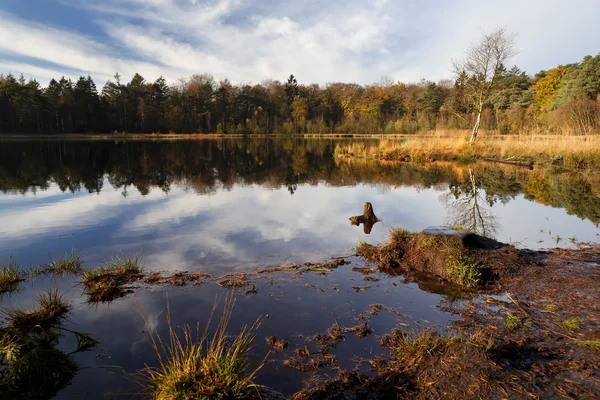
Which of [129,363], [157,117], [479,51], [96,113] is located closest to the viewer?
[129,363]

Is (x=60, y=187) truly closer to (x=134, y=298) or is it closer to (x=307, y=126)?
(x=134, y=298)

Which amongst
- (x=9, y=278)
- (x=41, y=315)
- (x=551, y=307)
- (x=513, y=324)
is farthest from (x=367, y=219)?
(x=9, y=278)

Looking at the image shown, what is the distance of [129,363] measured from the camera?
361 centimetres

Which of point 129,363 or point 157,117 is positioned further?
point 157,117

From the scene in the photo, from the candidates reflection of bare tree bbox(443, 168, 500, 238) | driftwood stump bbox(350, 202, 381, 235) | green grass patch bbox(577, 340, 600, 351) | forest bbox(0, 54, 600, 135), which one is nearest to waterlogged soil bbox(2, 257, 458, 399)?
green grass patch bbox(577, 340, 600, 351)

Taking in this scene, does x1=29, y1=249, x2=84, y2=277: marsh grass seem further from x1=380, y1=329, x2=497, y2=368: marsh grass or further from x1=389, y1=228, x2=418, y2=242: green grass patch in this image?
x1=389, y1=228, x2=418, y2=242: green grass patch

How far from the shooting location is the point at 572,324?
396cm

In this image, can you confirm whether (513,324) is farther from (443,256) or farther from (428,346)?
(443,256)

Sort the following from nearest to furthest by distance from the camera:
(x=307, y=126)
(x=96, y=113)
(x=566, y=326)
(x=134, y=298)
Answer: (x=566, y=326) → (x=134, y=298) → (x=96, y=113) → (x=307, y=126)

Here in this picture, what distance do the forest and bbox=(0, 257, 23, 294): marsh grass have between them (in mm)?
41953

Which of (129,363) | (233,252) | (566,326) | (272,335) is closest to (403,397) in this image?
(272,335)

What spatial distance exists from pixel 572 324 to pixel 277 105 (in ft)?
269

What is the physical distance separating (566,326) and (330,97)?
87707mm

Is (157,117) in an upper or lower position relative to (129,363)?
upper
